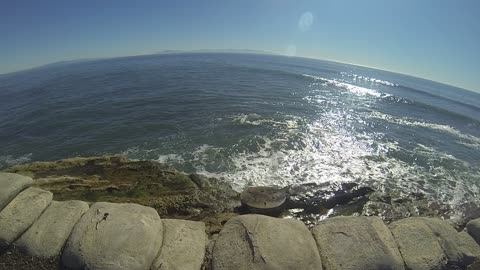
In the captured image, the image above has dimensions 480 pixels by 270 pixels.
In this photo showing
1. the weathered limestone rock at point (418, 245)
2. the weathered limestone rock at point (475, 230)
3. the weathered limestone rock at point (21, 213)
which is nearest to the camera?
the weathered limestone rock at point (21, 213)

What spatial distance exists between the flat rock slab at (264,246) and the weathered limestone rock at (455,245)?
3340 mm

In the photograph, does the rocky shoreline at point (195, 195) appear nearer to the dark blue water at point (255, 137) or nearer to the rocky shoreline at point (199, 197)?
the rocky shoreline at point (199, 197)

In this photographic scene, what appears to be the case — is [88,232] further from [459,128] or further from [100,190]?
[459,128]

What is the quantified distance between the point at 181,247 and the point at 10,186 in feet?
16.3

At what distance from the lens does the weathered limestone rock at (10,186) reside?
700cm

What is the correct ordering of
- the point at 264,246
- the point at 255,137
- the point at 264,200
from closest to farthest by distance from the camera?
the point at 264,246, the point at 264,200, the point at 255,137

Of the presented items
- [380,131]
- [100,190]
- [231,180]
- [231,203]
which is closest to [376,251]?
[231,203]

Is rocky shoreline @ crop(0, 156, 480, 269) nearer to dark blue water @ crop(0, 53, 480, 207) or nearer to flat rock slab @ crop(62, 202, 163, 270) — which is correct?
flat rock slab @ crop(62, 202, 163, 270)

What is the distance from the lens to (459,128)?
96.7 ft

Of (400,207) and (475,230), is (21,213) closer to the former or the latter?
(475,230)

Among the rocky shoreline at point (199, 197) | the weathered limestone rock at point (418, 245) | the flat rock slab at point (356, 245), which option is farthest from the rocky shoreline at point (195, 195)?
the weathered limestone rock at point (418, 245)

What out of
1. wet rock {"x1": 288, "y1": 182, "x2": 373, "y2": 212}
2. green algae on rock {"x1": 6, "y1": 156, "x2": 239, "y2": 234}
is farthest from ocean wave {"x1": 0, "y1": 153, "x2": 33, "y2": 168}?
wet rock {"x1": 288, "y1": 182, "x2": 373, "y2": 212}

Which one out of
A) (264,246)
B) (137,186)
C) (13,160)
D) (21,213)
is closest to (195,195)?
(137,186)

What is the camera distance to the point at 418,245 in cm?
688
